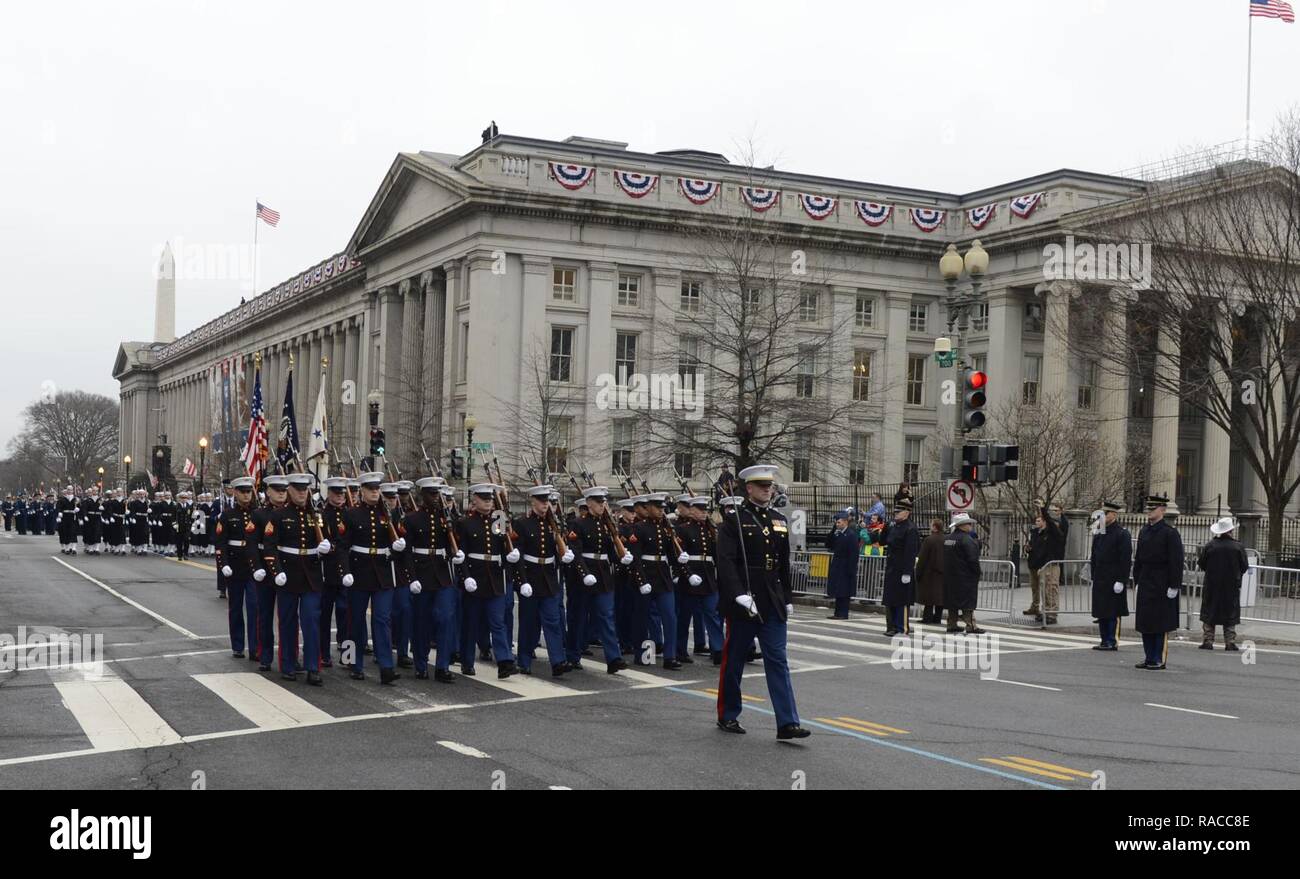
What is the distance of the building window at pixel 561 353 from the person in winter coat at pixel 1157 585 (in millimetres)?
41705

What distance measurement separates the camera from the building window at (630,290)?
196 feet

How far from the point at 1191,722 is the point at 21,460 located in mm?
189496

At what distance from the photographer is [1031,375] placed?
61406mm

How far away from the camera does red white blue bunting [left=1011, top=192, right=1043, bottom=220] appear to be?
58.7 meters

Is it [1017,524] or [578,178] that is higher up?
[578,178]

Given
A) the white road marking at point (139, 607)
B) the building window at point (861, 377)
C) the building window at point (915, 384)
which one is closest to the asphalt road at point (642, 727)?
the white road marking at point (139, 607)

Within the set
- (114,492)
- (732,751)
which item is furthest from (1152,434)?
(732,751)

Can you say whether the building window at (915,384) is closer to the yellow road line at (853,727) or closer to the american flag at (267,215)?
the american flag at (267,215)

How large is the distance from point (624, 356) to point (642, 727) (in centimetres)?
4874

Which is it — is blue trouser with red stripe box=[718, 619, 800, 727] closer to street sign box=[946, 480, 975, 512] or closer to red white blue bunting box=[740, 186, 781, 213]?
street sign box=[946, 480, 975, 512]

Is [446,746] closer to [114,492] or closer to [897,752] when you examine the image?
[897,752]

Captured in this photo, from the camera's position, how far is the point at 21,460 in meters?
180

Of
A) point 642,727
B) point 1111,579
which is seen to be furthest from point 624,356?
point 642,727

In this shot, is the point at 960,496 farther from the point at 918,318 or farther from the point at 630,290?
the point at 918,318
